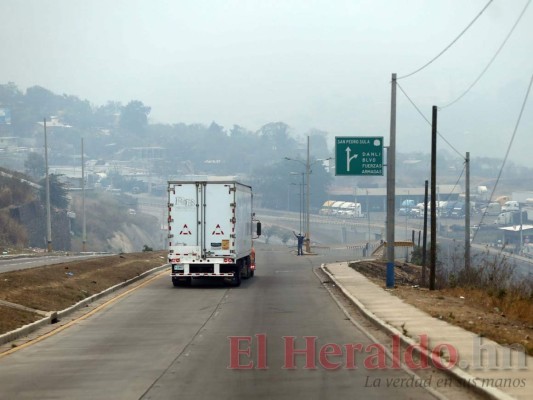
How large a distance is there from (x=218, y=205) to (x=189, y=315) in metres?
9.30

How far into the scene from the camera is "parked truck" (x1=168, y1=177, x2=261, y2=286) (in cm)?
3375

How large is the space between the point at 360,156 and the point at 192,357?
76.0ft

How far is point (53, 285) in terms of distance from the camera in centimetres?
3109

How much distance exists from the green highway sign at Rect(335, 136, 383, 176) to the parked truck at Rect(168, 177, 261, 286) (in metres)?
6.68

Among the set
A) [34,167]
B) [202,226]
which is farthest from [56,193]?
[202,226]

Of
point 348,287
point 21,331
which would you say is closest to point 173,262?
point 348,287

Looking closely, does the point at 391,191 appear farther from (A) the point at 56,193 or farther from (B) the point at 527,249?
(A) the point at 56,193

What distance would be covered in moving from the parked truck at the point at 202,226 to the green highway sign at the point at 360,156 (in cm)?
668

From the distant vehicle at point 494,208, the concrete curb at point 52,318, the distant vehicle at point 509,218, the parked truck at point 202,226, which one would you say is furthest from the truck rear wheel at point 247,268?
the distant vehicle at point 494,208

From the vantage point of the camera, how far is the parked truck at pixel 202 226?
33750 millimetres

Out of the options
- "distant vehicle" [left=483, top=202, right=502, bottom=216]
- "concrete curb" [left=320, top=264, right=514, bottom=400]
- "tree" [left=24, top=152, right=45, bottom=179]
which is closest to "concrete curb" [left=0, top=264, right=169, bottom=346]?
"concrete curb" [left=320, top=264, right=514, bottom=400]

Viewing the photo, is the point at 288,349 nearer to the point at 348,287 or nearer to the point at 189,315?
the point at 189,315

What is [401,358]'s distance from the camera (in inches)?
639

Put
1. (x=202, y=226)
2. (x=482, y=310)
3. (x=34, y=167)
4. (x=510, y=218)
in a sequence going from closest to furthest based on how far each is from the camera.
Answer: (x=482, y=310)
(x=202, y=226)
(x=510, y=218)
(x=34, y=167)
